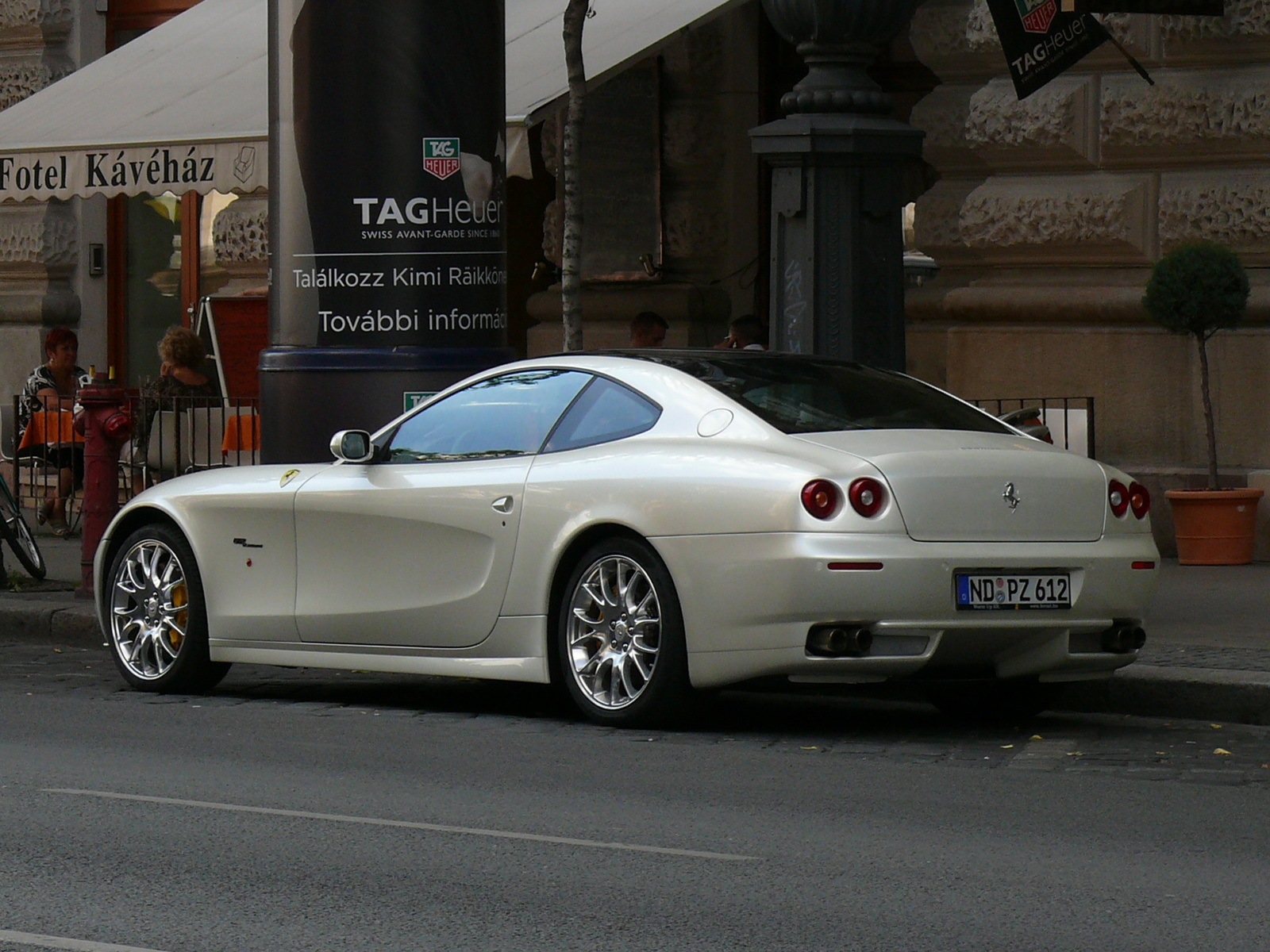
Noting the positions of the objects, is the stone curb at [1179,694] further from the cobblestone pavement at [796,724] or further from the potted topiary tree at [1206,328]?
the potted topiary tree at [1206,328]

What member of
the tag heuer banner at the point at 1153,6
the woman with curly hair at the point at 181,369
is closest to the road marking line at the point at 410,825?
the tag heuer banner at the point at 1153,6

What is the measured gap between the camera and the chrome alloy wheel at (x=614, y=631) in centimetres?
827

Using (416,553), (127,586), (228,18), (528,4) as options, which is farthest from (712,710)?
(228,18)

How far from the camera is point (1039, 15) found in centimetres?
1341

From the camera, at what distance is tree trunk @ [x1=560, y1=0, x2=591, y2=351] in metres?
11.9

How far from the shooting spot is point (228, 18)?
1688 centimetres

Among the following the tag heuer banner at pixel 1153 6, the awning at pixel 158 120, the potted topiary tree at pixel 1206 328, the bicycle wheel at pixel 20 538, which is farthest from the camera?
the awning at pixel 158 120

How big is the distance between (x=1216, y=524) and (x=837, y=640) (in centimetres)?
591

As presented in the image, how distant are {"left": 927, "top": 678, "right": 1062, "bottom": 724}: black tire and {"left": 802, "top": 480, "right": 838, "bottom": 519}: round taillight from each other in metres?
1.43

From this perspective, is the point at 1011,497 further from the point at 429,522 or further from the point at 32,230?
the point at 32,230

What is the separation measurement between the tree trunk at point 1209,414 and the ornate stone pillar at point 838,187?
274 cm

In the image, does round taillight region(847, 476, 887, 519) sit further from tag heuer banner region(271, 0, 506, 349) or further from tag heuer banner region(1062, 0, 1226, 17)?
tag heuer banner region(1062, 0, 1226, 17)

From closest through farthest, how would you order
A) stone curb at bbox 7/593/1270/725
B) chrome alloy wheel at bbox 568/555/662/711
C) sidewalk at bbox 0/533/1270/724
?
chrome alloy wheel at bbox 568/555/662/711 < stone curb at bbox 7/593/1270/725 < sidewalk at bbox 0/533/1270/724

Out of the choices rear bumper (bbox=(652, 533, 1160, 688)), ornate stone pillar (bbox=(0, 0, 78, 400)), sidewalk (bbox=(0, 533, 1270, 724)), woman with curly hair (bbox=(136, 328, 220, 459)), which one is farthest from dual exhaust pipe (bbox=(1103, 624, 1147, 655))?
ornate stone pillar (bbox=(0, 0, 78, 400))
